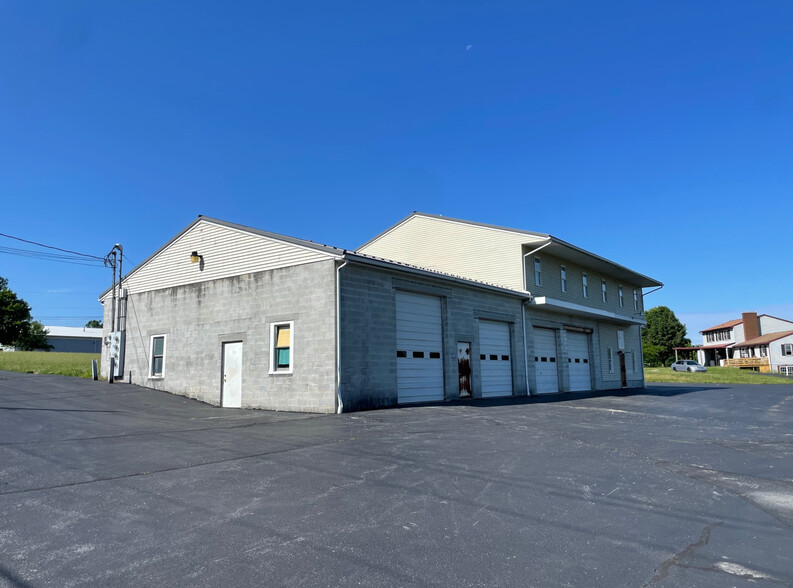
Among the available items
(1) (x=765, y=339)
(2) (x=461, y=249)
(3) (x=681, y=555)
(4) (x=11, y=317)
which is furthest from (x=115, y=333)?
(1) (x=765, y=339)

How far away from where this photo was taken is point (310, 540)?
4.19 metres

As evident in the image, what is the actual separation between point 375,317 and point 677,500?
10.2m

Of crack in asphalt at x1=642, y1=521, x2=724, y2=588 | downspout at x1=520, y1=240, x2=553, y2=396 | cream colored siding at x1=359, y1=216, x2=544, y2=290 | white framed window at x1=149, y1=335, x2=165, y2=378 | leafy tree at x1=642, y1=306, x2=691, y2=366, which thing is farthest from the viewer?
leafy tree at x1=642, y1=306, x2=691, y2=366

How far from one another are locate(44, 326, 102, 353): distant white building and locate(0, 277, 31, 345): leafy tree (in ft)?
86.8

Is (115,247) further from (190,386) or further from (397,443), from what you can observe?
(397,443)

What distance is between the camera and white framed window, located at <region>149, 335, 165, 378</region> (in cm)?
1880

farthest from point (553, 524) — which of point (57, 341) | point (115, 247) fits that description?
point (57, 341)

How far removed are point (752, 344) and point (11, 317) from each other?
93.1 m

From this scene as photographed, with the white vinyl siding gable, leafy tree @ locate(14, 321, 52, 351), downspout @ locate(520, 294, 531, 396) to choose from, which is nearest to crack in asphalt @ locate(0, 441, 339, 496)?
downspout @ locate(520, 294, 531, 396)

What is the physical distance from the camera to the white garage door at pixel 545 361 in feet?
75.1

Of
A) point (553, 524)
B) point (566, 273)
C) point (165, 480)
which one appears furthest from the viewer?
point (566, 273)

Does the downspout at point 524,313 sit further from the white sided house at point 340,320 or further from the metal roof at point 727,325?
the metal roof at point 727,325

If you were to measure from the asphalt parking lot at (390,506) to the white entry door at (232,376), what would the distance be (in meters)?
5.31

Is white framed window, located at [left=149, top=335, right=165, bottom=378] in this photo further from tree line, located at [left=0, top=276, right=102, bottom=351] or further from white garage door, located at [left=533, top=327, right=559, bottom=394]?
tree line, located at [left=0, top=276, right=102, bottom=351]
